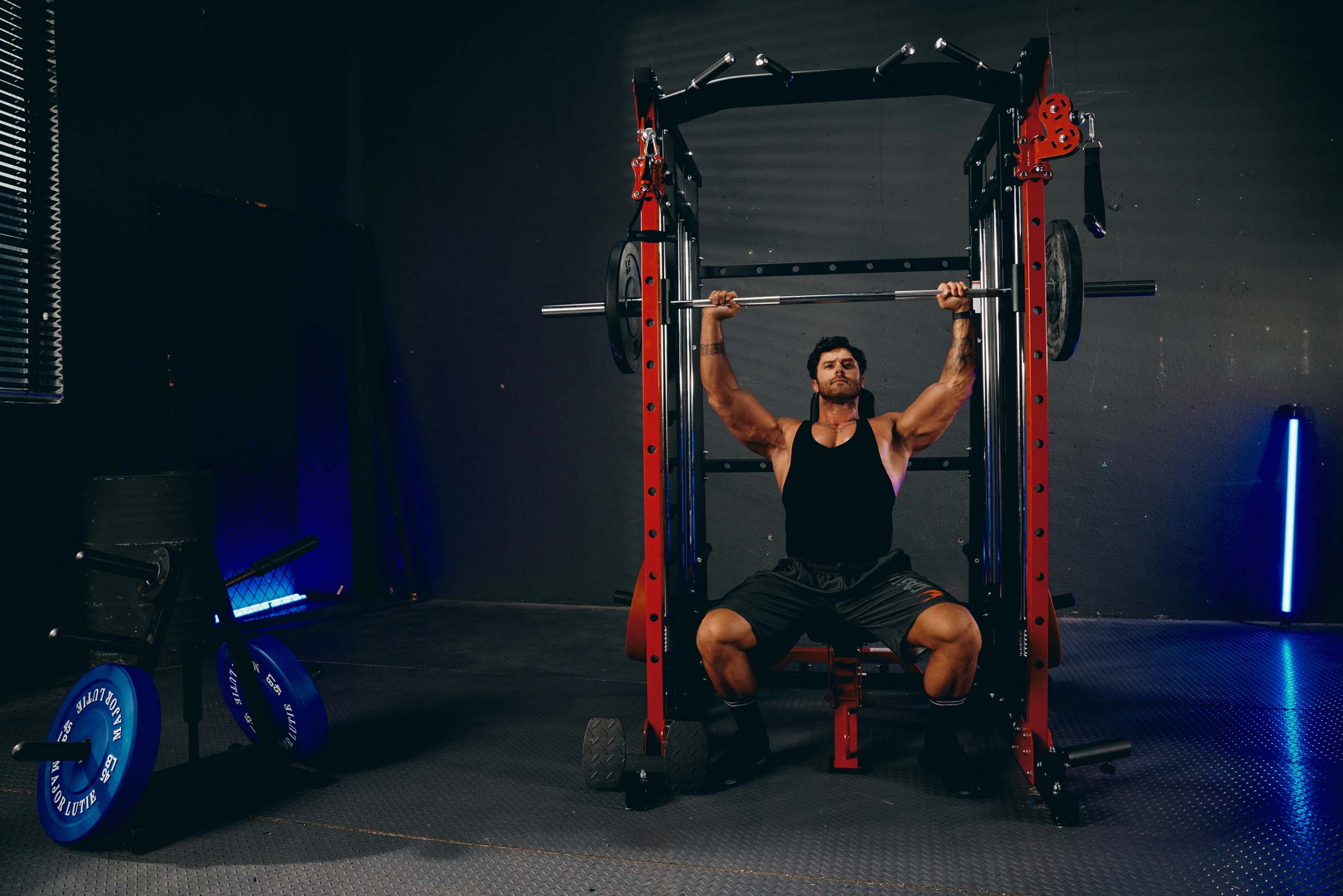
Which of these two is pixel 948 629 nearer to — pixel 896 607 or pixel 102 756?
pixel 896 607

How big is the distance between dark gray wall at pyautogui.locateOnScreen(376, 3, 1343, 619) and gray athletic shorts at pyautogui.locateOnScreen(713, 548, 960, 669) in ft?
5.91

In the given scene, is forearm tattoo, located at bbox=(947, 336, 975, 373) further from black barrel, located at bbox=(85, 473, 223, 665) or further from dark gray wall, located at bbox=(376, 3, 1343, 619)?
black barrel, located at bbox=(85, 473, 223, 665)

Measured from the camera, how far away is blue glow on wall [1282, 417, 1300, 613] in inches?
149

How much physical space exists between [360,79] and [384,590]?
9.65 ft

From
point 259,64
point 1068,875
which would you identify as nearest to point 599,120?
point 259,64

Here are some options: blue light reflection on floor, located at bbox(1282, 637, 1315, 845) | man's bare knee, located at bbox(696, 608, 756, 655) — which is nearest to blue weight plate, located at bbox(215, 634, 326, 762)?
man's bare knee, located at bbox(696, 608, 756, 655)

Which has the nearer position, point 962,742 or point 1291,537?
point 962,742

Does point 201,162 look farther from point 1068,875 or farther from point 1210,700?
point 1210,700

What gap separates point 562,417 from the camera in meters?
4.55

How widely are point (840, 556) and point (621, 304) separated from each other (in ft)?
3.19

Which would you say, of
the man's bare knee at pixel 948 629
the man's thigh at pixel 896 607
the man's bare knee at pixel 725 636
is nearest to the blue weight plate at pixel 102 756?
the man's bare knee at pixel 725 636

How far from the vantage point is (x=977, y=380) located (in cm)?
278

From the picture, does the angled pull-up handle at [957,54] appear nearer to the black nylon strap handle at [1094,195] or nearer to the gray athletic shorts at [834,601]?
the black nylon strap handle at [1094,195]

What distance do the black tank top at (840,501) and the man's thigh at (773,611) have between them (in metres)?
0.13
